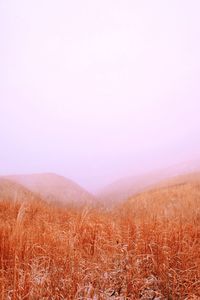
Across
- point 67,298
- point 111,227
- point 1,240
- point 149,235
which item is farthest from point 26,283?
point 111,227

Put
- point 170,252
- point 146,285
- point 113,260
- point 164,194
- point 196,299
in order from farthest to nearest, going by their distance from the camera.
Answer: point 164,194
point 113,260
point 170,252
point 146,285
point 196,299

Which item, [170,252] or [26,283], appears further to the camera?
[170,252]

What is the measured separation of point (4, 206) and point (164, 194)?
29.3 feet

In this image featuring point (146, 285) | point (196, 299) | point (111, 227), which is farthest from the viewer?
point (111, 227)

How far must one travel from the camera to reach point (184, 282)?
3146 mm

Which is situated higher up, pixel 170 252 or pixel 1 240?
pixel 1 240

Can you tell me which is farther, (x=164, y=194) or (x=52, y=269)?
(x=164, y=194)

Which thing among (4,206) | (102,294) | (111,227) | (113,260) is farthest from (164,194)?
(102,294)

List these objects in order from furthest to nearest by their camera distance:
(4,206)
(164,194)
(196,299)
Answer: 1. (164,194)
2. (4,206)
3. (196,299)

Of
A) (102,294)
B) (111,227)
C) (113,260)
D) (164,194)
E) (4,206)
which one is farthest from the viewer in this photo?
(164,194)

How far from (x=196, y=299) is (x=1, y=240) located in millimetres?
Result: 2149

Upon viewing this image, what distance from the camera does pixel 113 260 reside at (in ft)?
12.3

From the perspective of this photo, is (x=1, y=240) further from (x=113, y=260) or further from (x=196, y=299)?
(x=196, y=299)

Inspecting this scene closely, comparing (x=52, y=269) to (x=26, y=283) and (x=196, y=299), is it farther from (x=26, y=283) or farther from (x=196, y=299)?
(x=196, y=299)
